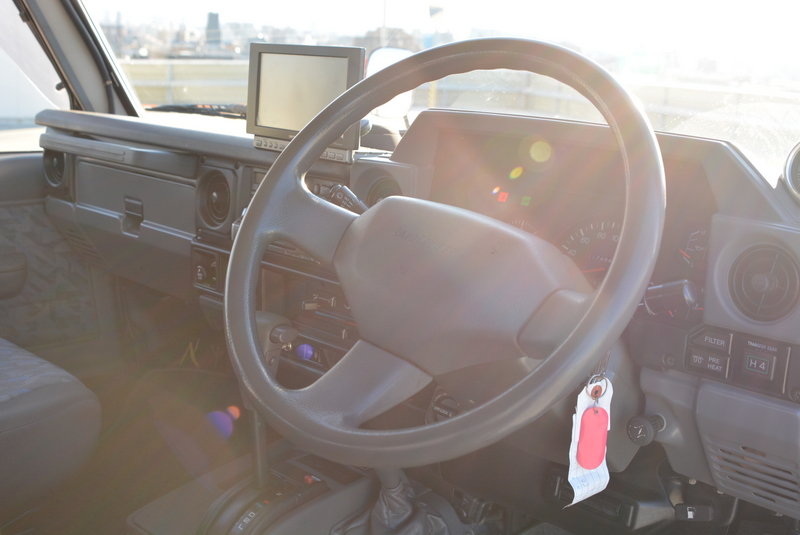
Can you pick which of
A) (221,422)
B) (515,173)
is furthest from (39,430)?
(515,173)

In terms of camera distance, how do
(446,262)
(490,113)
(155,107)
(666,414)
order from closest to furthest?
(446,262)
(666,414)
(490,113)
(155,107)

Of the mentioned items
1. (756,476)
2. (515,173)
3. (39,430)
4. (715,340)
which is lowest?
(39,430)

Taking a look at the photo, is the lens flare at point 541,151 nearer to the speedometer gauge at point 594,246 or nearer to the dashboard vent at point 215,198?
the speedometer gauge at point 594,246

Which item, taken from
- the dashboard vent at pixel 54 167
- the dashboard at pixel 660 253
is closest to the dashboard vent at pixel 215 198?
the dashboard at pixel 660 253

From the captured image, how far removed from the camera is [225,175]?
219 centimetres

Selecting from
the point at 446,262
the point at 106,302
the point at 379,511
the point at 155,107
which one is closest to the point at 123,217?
the point at 106,302

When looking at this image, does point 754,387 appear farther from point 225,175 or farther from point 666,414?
point 225,175

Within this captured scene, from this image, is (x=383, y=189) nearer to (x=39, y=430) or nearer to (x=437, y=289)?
(x=437, y=289)

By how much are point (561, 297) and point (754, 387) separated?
0.55 meters

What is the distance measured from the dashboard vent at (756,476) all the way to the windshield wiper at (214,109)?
2.17 metres

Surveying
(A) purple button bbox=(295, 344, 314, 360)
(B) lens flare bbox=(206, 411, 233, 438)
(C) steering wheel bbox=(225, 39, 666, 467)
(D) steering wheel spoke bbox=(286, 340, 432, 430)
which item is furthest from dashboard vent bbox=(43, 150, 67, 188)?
(D) steering wheel spoke bbox=(286, 340, 432, 430)

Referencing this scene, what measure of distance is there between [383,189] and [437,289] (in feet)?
2.50

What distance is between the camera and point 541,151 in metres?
1.52

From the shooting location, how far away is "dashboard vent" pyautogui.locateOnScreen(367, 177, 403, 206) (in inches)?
66.6
